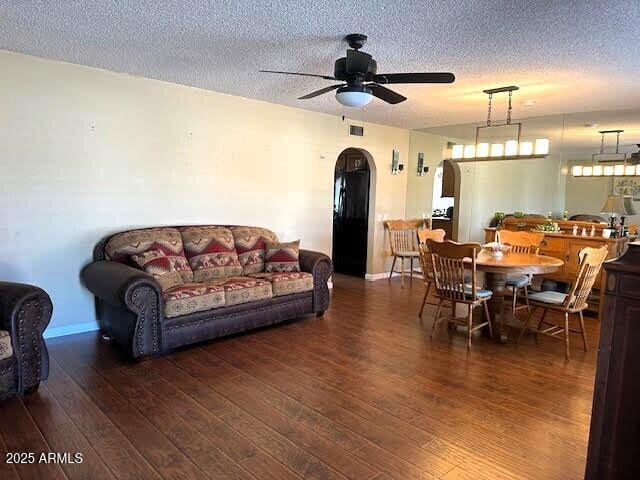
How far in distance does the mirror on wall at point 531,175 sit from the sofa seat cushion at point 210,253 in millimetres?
3034

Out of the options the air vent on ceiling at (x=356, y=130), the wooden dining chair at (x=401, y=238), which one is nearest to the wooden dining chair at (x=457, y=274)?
the wooden dining chair at (x=401, y=238)

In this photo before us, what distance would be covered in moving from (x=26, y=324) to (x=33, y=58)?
2330 mm

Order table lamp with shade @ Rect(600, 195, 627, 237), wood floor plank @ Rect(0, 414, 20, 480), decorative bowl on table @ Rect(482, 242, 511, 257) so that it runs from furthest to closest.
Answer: table lamp with shade @ Rect(600, 195, 627, 237)
decorative bowl on table @ Rect(482, 242, 511, 257)
wood floor plank @ Rect(0, 414, 20, 480)

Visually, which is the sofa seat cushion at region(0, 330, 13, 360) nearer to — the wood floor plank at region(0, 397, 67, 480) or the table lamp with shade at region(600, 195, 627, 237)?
the wood floor plank at region(0, 397, 67, 480)

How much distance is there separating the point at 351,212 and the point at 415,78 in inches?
164

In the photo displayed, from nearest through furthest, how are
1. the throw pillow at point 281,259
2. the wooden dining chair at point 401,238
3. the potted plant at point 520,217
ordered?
the throw pillow at point 281,259, the potted plant at point 520,217, the wooden dining chair at point 401,238

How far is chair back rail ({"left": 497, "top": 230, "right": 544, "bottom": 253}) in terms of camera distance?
4930 mm

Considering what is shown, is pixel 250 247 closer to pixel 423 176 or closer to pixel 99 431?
pixel 99 431

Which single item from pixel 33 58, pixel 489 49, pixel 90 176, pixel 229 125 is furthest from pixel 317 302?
pixel 33 58

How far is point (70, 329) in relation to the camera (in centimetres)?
405

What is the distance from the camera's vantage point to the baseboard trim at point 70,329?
3940mm

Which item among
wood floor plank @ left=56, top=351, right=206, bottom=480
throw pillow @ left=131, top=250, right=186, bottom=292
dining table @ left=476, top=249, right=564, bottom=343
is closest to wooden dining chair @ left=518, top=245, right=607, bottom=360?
dining table @ left=476, top=249, right=564, bottom=343

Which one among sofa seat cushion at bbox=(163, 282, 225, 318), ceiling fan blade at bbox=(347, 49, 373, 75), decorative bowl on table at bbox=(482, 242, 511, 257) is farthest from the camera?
decorative bowl on table at bbox=(482, 242, 511, 257)

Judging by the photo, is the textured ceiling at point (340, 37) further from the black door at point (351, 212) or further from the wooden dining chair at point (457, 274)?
the black door at point (351, 212)
